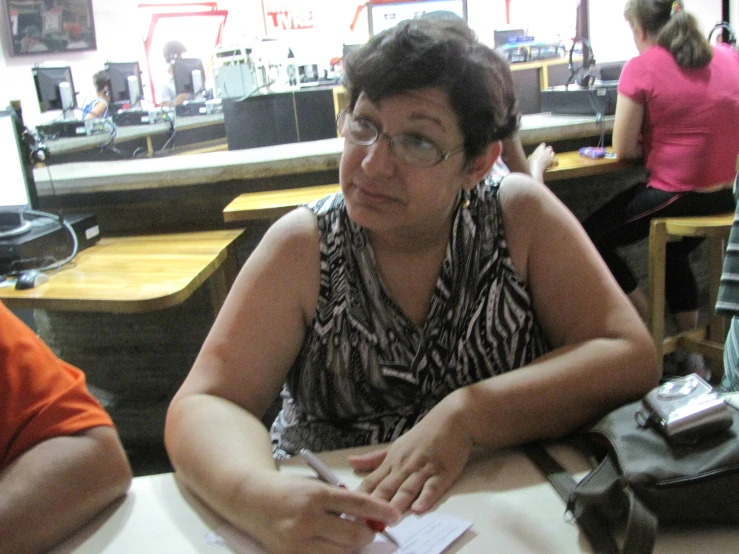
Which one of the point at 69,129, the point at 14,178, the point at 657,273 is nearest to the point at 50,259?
the point at 14,178

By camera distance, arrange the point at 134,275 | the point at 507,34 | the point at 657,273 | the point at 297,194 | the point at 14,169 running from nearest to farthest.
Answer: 1. the point at 134,275
2. the point at 14,169
3. the point at 297,194
4. the point at 657,273
5. the point at 507,34

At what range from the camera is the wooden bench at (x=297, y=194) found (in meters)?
1.90

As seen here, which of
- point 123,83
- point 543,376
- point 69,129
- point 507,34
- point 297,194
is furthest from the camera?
point 507,34

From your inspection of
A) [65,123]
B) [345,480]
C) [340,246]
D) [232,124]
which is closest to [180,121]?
[65,123]

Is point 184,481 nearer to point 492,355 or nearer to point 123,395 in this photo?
point 492,355

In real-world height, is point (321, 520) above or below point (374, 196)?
below

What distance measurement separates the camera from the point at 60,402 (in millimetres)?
794

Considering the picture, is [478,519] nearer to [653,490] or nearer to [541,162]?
[653,490]

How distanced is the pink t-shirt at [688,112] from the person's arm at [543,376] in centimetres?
157

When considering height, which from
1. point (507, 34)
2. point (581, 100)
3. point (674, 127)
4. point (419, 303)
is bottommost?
point (419, 303)

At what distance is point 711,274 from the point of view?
2.39m

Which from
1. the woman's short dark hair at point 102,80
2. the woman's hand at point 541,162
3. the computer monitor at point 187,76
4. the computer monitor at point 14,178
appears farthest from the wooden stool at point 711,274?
the computer monitor at point 187,76

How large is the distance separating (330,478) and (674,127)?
217cm

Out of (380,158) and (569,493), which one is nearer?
(569,493)
